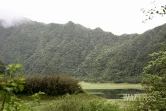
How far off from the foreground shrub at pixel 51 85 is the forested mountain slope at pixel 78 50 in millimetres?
64363

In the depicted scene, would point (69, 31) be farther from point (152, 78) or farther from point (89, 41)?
point (152, 78)

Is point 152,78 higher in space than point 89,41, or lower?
lower

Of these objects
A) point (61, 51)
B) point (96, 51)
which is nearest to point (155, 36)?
point (96, 51)

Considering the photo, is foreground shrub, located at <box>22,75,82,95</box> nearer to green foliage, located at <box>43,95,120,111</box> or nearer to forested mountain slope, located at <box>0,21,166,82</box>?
green foliage, located at <box>43,95,120,111</box>

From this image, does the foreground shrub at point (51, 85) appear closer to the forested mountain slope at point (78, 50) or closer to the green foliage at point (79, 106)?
the green foliage at point (79, 106)

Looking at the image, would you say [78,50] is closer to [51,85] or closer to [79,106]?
[51,85]

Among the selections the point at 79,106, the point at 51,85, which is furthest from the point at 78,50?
the point at 79,106

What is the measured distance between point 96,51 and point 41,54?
77.0 ft

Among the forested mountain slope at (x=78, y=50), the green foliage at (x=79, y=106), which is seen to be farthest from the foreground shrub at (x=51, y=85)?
the forested mountain slope at (x=78, y=50)

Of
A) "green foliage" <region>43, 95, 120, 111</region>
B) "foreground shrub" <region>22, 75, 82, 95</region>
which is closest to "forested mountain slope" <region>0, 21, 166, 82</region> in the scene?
"foreground shrub" <region>22, 75, 82, 95</region>

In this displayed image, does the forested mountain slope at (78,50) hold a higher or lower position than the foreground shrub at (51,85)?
higher

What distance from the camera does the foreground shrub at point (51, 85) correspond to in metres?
14.6

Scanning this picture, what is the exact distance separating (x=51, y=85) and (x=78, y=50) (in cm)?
9346

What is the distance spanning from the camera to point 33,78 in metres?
15.2
